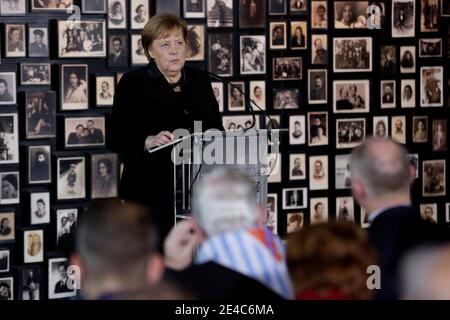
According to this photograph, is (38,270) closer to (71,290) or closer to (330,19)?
(71,290)

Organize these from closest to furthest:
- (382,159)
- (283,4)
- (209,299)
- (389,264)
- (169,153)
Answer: (209,299) → (389,264) → (382,159) → (169,153) → (283,4)

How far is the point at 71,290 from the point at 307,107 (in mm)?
2039

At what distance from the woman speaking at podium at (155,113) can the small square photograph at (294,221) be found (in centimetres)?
188

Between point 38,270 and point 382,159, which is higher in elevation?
point 382,159

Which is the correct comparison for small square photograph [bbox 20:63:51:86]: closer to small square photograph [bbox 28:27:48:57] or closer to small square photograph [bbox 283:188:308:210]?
small square photograph [bbox 28:27:48:57]

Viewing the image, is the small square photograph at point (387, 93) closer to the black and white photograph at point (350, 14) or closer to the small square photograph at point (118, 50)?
the black and white photograph at point (350, 14)

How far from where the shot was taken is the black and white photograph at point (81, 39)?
680 centimetres

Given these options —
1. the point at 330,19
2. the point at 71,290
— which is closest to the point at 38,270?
the point at 71,290

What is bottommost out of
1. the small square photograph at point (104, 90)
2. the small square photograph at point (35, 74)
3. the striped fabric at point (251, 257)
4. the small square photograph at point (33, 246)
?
the small square photograph at point (33, 246)

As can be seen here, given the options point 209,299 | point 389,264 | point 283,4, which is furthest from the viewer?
point 283,4

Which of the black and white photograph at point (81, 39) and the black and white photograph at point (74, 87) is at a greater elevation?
the black and white photograph at point (81, 39)

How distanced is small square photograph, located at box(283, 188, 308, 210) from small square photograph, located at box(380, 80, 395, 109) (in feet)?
2.84

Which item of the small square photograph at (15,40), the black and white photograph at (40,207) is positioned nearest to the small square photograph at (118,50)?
the small square photograph at (15,40)

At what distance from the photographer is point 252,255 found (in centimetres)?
346
